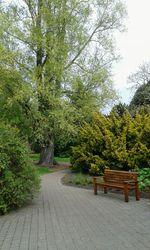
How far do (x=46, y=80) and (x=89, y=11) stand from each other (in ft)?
20.6

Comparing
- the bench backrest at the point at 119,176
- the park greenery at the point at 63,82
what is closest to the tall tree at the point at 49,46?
the park greenery at the point at 63,82

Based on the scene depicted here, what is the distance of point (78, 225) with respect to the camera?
28.4ft

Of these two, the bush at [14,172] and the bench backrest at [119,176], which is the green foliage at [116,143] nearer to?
the bench backrest at [119,176]

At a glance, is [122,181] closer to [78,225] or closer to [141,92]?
[78,225]

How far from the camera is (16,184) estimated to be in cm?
1046

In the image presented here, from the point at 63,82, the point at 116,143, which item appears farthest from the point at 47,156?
the point at 116,143

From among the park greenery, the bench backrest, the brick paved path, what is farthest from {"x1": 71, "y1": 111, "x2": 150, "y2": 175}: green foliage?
the brick paved path

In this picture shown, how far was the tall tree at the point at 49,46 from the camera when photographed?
24719 millimetres

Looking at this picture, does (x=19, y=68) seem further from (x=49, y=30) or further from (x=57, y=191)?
(x=57, y=191)

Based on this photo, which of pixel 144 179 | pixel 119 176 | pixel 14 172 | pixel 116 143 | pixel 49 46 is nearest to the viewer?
pixel 14 172

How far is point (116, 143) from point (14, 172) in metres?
8.30

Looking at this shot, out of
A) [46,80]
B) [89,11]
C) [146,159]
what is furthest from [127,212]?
[89,11]

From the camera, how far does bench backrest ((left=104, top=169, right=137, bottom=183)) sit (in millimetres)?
12696

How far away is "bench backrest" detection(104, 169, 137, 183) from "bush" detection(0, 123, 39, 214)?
307cm
